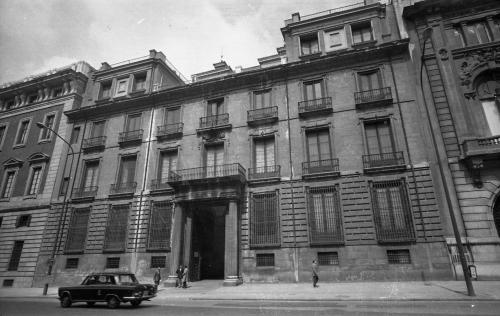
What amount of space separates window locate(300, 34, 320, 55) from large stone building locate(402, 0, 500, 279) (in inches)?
263

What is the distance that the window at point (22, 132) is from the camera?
31.9 metres

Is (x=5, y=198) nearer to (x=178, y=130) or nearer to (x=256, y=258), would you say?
(x=178, y=130)

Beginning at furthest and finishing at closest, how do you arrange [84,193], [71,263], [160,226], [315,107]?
1. [84,193]
2. [71,263]
3. [160,226]
4. [315,107]

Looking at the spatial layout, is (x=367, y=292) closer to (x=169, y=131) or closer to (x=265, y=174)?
(x=265, y=174)

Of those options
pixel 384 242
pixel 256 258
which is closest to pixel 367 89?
pixel 384 242

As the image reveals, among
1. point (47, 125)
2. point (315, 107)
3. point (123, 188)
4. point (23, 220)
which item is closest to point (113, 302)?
point (123, 188)

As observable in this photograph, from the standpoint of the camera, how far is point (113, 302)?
41.8ft

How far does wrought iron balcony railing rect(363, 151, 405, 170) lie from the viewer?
64.3 feet

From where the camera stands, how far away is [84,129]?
29.5 m

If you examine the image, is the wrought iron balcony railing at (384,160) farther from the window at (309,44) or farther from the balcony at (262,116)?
the window at (309,44)

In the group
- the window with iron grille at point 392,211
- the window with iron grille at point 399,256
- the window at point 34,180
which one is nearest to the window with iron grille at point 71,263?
the window at point 34,180

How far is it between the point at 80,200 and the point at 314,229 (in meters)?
20.1

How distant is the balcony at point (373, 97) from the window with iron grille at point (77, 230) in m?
23.7

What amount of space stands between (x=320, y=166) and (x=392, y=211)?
5325mm
